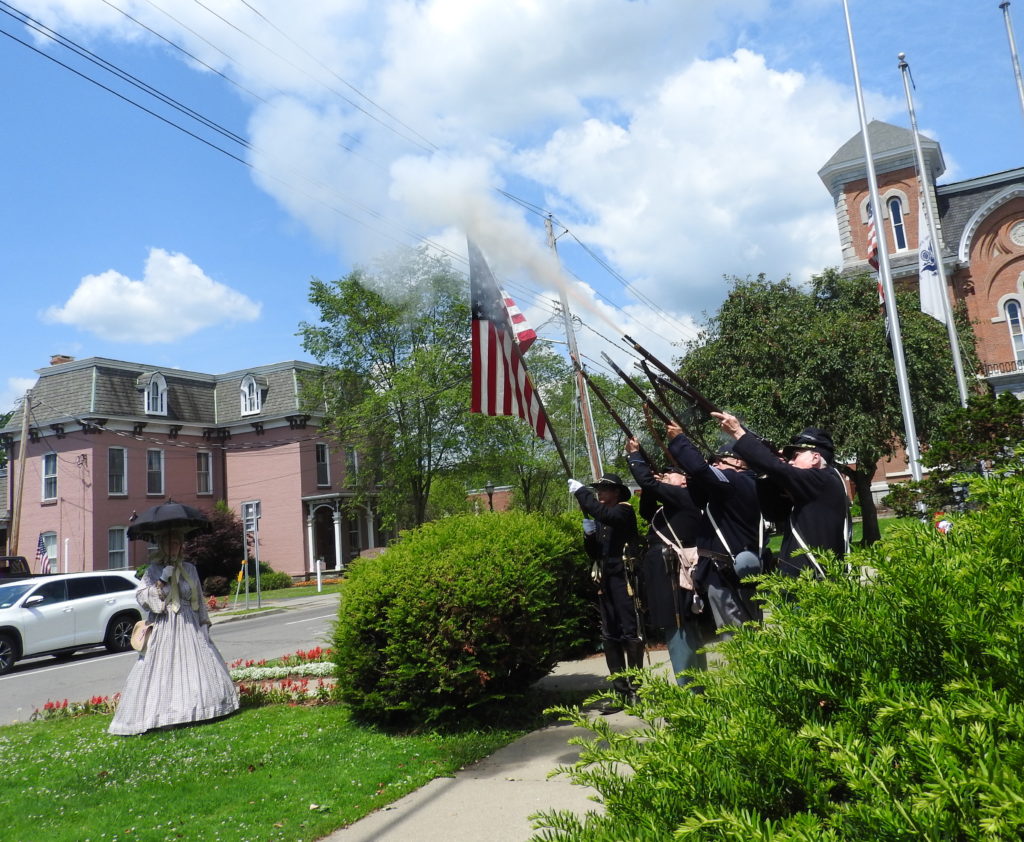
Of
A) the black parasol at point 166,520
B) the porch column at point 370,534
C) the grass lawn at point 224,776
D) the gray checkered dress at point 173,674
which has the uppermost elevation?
the porch column at point 370,534

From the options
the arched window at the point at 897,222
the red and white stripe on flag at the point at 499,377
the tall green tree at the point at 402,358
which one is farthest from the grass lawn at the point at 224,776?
the arched window at the point at 897,222

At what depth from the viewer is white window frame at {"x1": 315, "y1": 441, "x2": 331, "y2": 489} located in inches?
1628

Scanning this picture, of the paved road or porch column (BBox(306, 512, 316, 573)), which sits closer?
the paved road

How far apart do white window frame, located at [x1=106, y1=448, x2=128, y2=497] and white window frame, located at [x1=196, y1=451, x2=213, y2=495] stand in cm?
371

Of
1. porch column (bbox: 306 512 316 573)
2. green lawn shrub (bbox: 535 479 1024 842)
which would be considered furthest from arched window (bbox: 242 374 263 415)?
green lawn shrub (bbox: 535 479 1024 842)

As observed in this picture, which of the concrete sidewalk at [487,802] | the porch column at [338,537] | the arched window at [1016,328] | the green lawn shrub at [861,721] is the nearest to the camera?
the green lawn shrub at [861,721]

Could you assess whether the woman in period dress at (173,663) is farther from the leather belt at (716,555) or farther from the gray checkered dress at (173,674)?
the leather belt at (716,555)

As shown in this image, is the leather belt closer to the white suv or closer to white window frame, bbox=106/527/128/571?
the white suv

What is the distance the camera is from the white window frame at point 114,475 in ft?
123

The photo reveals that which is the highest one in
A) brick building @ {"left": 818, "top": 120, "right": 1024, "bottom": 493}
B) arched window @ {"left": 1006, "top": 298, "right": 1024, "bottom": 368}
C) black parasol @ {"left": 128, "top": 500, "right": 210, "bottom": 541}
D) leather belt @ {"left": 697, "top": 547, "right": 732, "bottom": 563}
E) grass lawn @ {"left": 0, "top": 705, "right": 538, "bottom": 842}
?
brick building @ {"left": 818, "top": 120, "right": 1024, "bottom": 493}

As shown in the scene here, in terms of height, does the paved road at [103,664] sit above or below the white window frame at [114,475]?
below

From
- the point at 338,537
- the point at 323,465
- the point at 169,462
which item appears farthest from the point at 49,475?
the point at 338,537

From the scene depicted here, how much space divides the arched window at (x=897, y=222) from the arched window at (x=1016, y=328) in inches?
213

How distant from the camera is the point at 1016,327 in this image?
37.6 m
